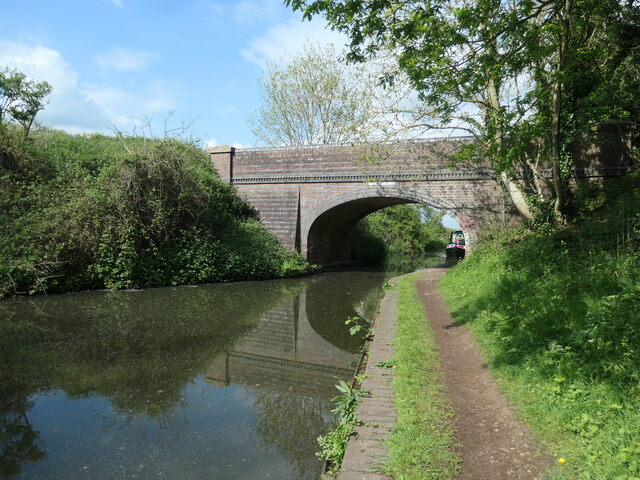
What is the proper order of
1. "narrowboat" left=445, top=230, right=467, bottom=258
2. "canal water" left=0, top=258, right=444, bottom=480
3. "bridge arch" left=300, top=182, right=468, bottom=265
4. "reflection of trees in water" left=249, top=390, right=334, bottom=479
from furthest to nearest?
"narrowboat" left=445, top=230, right=467, bottom=258 < "bridge arch" left=300, top=182, right=468, bottom=265 < "reflection of trees in water" left=249, top=390, right=334, bottom=479 < "canal water" left=0, top=258, right=444, bottom=480

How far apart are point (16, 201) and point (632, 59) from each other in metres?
14.6

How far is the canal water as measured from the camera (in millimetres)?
3340

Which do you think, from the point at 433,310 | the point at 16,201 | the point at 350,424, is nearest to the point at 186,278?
the point at 16,201

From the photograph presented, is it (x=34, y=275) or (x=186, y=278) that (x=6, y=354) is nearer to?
(x=34, y=275)

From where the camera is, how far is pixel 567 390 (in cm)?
347

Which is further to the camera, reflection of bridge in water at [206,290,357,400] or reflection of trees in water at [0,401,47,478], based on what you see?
reflection of bridge in water at [206,290,357,400]

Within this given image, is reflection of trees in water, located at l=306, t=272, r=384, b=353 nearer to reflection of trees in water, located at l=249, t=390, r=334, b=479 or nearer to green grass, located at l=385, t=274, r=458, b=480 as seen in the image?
green grass, located at l=385, t=274, r=458, b=480

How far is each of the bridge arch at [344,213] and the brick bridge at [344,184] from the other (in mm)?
32

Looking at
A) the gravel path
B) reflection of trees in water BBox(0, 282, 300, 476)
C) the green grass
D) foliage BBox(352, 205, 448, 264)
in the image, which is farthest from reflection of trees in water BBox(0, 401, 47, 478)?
foliage BBox(352, 205, 448, 264)

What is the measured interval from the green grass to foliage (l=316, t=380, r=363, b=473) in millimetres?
340

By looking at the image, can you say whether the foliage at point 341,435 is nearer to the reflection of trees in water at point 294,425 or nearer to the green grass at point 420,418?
the reflection of trees in water at point 294,425

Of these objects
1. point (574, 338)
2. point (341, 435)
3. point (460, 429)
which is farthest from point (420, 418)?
point (574, 338)

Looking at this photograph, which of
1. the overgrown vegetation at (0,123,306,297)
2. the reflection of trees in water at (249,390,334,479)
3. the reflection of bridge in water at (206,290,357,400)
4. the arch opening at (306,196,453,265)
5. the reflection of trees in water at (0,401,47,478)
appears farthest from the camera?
the arch opening at (306,196,453,265)

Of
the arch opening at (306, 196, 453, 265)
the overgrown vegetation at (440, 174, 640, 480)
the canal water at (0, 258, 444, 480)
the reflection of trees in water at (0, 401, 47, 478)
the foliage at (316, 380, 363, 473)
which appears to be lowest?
the reflection of trees in water at (0, 401, 47, 478)
